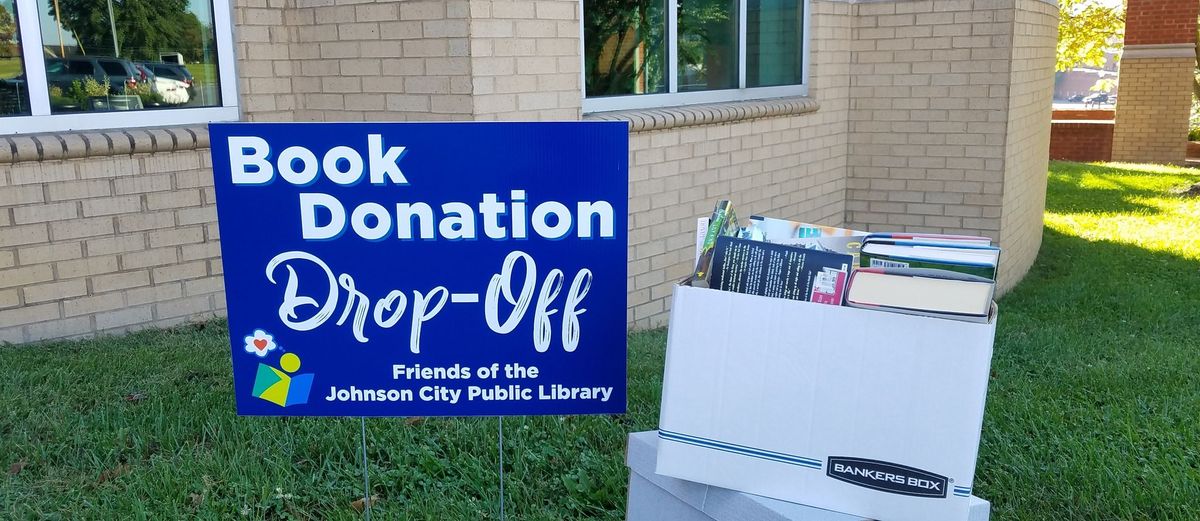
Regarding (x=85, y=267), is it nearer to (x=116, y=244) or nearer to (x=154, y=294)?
(x=116, y=244)

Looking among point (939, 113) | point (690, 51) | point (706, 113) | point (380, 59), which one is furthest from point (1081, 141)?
point (380, 59)

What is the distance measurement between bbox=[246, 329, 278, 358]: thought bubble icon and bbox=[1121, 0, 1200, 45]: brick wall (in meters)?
20.1

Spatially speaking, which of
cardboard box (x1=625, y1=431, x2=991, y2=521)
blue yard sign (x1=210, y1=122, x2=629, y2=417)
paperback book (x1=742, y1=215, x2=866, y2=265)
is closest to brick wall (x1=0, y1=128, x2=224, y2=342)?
blue yard sign (x1=210, y1=122, x2=629, y2=417)

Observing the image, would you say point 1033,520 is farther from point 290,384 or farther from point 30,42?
point 30,42

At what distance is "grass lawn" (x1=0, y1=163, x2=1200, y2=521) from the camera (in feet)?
10.1

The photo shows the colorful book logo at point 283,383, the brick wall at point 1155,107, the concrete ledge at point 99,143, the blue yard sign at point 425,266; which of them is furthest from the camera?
the brick wall at point 1155,107

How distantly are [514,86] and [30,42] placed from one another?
7.73 feet

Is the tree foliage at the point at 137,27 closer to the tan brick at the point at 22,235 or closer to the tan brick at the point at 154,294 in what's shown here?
the tan brick at the point at 22,235

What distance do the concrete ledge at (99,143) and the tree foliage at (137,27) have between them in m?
0.43

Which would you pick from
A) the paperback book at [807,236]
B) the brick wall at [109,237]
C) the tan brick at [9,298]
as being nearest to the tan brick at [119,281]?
the brick wall at [109,237]

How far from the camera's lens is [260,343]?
8.64 feet

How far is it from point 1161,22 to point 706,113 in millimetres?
16334

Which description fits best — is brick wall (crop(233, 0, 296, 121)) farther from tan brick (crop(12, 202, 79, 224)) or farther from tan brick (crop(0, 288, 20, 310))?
tan brick (crop(0, 288, 20, 310))

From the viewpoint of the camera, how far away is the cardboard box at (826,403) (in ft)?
6.48
